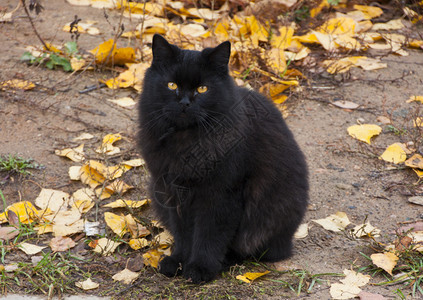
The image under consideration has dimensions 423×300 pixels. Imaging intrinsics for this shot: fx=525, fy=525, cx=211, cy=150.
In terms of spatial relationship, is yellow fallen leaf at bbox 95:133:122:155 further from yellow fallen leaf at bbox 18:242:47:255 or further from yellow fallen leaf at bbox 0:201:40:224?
yellow fallen leaf at bbox 18:242:47:255

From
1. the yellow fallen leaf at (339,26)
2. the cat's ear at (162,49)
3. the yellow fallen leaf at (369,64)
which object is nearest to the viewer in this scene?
the cat's ear at (162,49)

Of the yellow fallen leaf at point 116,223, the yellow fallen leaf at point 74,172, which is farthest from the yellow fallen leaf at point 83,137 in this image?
the yellow fallen leaf at point 116,223

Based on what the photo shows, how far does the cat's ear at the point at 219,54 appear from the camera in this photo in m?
2.61

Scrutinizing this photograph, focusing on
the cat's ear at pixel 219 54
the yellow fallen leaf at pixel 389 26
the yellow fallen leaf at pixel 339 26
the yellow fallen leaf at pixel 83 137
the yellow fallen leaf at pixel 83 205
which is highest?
the cat's ear at pixel 219 54

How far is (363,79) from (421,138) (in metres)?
0.98

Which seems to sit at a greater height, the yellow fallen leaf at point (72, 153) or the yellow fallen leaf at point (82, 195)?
the yellow fallen leaf at point (72, 153)

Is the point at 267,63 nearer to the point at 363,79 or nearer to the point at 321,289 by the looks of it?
the point at 363,79

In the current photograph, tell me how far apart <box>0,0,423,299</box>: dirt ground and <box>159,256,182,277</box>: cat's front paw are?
0.05 metres

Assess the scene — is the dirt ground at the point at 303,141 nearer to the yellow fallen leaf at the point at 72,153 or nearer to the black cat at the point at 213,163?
the yellow fallen leaf at the point at 72,153

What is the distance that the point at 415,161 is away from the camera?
367 centimetres

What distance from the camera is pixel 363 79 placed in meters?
4.73

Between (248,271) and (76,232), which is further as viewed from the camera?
(76,232)

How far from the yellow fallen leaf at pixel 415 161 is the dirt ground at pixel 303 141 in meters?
0.08

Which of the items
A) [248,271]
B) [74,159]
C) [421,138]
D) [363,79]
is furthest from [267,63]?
[248,271]
